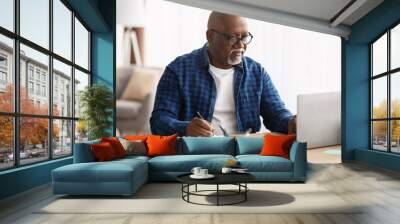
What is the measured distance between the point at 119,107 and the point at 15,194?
353 centimetres

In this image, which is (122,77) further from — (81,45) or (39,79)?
(39,79)

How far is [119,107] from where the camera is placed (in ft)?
26.7

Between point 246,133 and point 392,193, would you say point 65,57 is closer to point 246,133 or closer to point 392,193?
point 246,133

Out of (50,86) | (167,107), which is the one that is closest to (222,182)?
(50,86)

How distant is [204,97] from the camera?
7.80 m

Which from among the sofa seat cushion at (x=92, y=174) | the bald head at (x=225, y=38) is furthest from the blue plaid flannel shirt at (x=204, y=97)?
the sofa seat cushion at (x=92, y=174)

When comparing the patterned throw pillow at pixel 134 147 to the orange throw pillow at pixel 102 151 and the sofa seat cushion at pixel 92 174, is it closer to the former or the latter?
the orange throw pillow at pixel 102 151

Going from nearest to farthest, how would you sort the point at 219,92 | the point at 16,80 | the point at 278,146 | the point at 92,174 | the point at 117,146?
the point at 92,174 < the point at 16,80 < the point at 117,146 < the point at 278,146 < the point at 219,92

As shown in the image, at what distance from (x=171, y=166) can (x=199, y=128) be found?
207 centimetres

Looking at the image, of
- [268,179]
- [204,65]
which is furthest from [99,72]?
[268,179]

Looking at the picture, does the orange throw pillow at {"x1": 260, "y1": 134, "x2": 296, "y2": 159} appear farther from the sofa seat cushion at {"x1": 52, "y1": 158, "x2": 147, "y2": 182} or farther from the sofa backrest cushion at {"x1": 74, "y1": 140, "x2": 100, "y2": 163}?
the sofa backrest cushion at {"x1": 74, "y1": 140, "x2": 100, "y2": 163}

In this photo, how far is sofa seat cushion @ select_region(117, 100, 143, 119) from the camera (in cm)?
812

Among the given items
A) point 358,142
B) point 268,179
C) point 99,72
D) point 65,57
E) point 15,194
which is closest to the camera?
point 15,194

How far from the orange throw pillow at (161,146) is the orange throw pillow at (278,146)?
1482 mm
